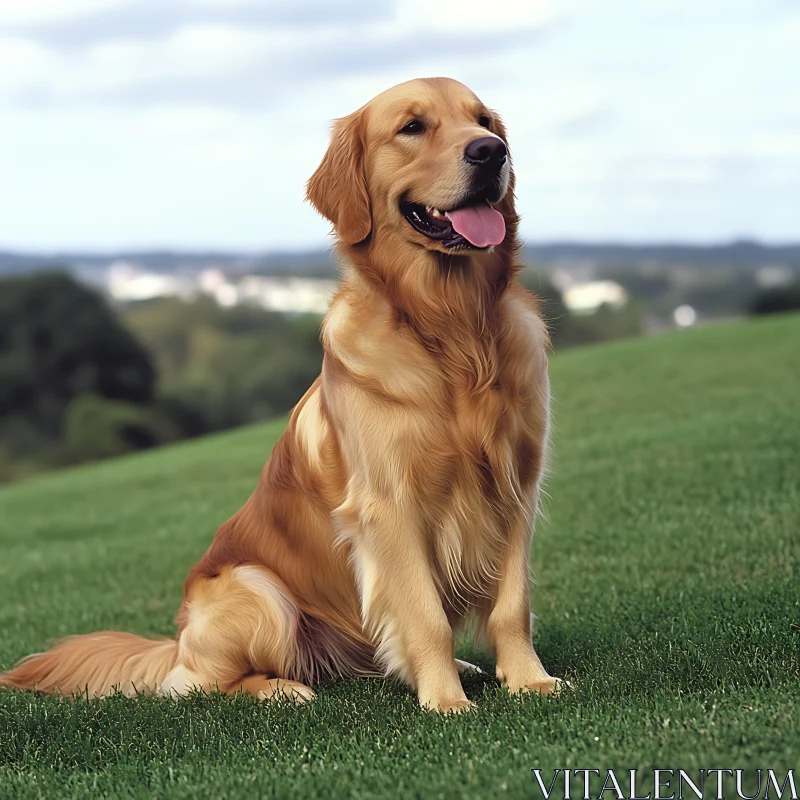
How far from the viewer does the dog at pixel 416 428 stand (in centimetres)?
397

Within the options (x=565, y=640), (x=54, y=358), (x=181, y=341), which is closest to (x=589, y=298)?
(x=181, y=341)

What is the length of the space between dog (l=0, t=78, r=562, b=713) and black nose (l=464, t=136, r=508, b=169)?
10 millimetres

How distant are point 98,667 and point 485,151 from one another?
284 centimetres

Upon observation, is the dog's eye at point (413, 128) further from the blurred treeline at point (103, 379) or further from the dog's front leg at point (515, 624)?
the blurred treeline at point (103, 379)

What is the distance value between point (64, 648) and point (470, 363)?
2389 millimetres

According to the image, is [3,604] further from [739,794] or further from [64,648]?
[739,794]

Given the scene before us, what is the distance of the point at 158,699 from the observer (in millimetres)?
4328

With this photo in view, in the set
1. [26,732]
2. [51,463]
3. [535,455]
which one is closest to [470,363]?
[535,455]

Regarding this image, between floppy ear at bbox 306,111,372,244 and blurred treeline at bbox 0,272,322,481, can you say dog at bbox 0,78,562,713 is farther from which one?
blurred treeline at bbox 0,272,322,481

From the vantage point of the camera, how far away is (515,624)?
4.11 metres

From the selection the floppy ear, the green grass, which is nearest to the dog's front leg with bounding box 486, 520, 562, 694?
the green grass

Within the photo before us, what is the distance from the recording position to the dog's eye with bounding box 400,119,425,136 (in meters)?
4.04

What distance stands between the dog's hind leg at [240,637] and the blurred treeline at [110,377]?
26915 millimetres

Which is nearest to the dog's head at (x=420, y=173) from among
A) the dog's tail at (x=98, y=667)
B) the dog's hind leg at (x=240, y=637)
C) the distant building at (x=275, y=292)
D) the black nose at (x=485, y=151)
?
the black nose at (x=485, y=151)
